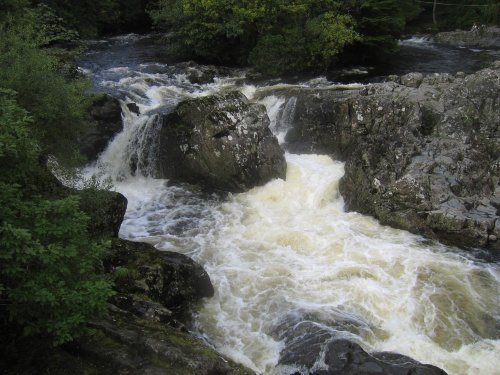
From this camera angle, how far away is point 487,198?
1235 cm

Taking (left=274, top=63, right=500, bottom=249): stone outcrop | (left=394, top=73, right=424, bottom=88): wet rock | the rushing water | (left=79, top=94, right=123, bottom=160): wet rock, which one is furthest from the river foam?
(left=394, top=73, right=424, bottom=88): wet rock

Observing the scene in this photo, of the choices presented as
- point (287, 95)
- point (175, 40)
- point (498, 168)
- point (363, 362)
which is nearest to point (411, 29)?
point (175, 40)

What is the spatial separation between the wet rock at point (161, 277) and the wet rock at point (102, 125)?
6249mm

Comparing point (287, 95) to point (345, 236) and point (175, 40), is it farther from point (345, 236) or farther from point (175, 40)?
point (175, 40)

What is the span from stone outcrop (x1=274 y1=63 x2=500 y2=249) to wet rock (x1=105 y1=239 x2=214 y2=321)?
5.81m

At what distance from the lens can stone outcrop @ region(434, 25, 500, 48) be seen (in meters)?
27.4

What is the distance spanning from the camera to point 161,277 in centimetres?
893

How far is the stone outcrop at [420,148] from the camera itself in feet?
39.7

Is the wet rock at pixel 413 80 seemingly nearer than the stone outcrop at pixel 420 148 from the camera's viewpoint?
No

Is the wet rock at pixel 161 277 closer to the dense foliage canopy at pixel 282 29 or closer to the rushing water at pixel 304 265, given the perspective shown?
the rushing water at pixel 304 265

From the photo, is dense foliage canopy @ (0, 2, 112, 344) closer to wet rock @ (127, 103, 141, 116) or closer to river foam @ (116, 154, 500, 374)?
river foam @ (116, 154, 500, 374)

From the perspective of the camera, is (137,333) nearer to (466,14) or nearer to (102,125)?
(102,125)

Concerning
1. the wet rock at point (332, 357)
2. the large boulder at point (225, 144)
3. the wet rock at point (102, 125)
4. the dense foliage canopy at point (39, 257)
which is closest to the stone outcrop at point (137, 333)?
the dense foliage canopy at point (39, 257)

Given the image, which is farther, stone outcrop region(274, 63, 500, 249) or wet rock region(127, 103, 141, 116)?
wet rock region(127, 103, 141, 116)
